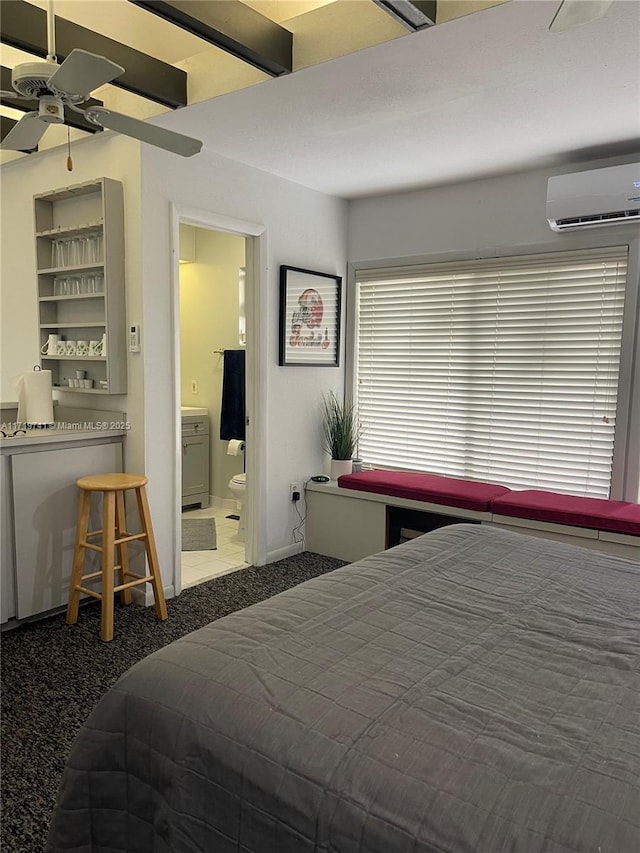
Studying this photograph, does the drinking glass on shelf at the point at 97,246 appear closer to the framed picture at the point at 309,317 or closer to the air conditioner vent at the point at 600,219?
the framed picture at the point at 309,317

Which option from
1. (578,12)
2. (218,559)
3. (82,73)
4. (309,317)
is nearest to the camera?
(578,12)

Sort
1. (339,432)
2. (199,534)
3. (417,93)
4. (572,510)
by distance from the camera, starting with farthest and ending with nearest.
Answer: (199,534) < (339,432) < (572,510) < (417,93)

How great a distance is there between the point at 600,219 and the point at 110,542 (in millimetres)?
3091

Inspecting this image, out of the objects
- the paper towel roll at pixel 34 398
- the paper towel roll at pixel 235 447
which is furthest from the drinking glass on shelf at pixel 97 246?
the paper towel roll at pixel 235 447

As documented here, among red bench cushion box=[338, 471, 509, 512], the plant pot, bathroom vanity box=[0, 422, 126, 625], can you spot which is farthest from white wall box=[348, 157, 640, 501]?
bathroom vanity box=[0, 422, 126, 625]

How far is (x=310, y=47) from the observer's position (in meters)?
2.41

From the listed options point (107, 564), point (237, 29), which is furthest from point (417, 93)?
point (107, 564)

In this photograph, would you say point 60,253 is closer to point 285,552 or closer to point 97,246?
point 97,246

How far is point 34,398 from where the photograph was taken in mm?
3332

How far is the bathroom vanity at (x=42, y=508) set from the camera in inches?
117

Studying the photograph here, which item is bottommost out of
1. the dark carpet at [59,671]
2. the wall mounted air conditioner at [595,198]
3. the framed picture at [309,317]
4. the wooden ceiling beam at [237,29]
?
the dark carpet at [59,671]

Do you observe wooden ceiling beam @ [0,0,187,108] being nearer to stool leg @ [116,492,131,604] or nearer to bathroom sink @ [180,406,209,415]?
stool leg @ [116,492,131,604]

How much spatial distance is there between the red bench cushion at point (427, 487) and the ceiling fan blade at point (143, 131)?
7.72 ft

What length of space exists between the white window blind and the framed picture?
0.75 feet
